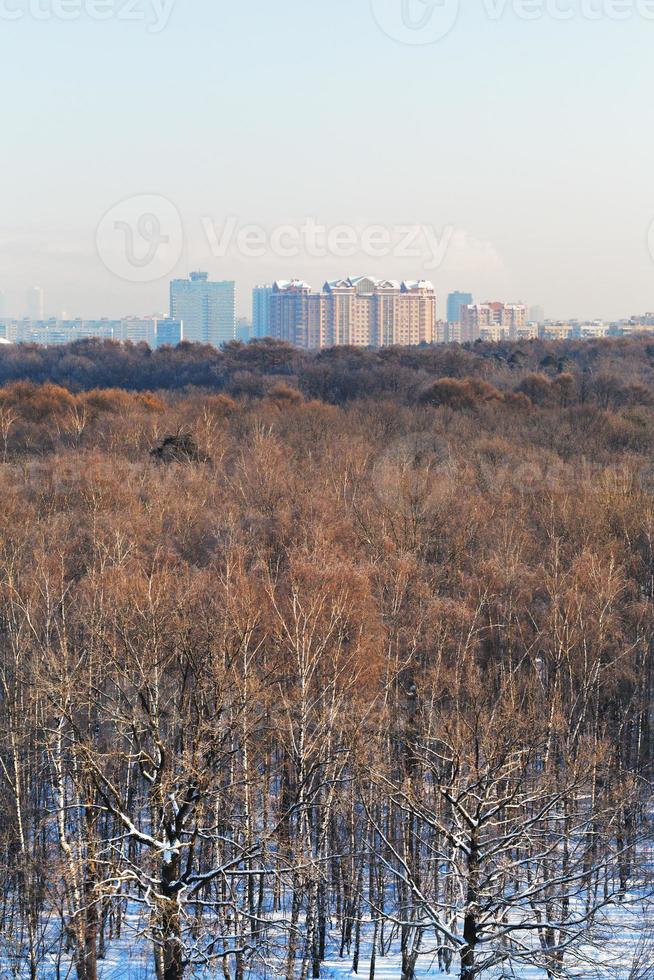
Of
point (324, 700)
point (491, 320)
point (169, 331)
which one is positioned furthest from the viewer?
point (169, 331)

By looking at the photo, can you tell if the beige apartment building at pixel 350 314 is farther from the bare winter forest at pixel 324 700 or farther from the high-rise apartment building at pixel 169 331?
the bare winter forest at pixel 324 700

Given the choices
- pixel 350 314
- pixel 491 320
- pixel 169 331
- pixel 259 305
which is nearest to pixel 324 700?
pixel 350 314

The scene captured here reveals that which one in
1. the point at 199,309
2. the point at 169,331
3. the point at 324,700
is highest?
the point at 199,309

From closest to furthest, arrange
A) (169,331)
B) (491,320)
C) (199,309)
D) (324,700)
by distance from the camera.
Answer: (324,700) < (491,320) < (169,331) < (199,309)

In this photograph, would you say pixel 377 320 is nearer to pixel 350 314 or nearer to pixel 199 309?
pixel 350 314

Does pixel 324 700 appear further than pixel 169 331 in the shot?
No

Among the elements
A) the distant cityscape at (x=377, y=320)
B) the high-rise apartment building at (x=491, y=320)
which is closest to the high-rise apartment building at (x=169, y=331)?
the distant cityscape at (x=377, y=320)

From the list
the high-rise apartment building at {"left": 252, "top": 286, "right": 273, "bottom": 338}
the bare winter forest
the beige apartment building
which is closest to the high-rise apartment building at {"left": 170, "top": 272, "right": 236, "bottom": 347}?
the high-rise apartment building at {"left": 252, "top": 286, "right": 273, "bottom": 338}

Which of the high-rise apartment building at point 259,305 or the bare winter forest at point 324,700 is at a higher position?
the high-rise apartment building at point 259,305

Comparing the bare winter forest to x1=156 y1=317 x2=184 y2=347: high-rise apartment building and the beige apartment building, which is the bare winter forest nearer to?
the beige apartment building
